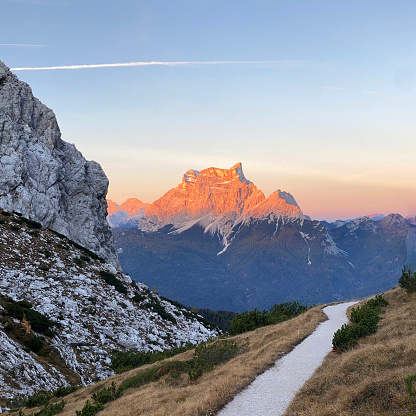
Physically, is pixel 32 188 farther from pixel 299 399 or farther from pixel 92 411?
pixel 299 399

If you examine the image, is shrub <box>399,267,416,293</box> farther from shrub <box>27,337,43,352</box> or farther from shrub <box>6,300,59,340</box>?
shrub <box>6,300,59,340</box>

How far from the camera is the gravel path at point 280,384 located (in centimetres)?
1277

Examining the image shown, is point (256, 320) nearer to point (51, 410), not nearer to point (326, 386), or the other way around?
point (51, 410)

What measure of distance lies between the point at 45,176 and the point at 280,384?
72277 mm

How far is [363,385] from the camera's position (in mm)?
11672

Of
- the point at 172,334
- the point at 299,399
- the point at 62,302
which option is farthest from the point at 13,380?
the point at 172,334

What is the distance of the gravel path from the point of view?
41.9 ft

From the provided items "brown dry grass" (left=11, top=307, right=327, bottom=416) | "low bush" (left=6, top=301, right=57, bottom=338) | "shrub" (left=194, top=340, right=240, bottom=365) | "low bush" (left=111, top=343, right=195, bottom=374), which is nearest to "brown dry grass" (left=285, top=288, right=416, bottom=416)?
"brown dry grass" (left=11, top=307, right=327, bottom=416)

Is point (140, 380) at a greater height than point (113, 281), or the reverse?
point (113, 281)

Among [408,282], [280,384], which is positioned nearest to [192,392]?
[280,384]

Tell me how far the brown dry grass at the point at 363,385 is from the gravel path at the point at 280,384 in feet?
2.04

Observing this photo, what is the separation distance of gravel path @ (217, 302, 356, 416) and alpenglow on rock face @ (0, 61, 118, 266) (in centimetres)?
5644

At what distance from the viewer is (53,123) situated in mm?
85875

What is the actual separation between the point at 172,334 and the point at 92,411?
30728 mm
